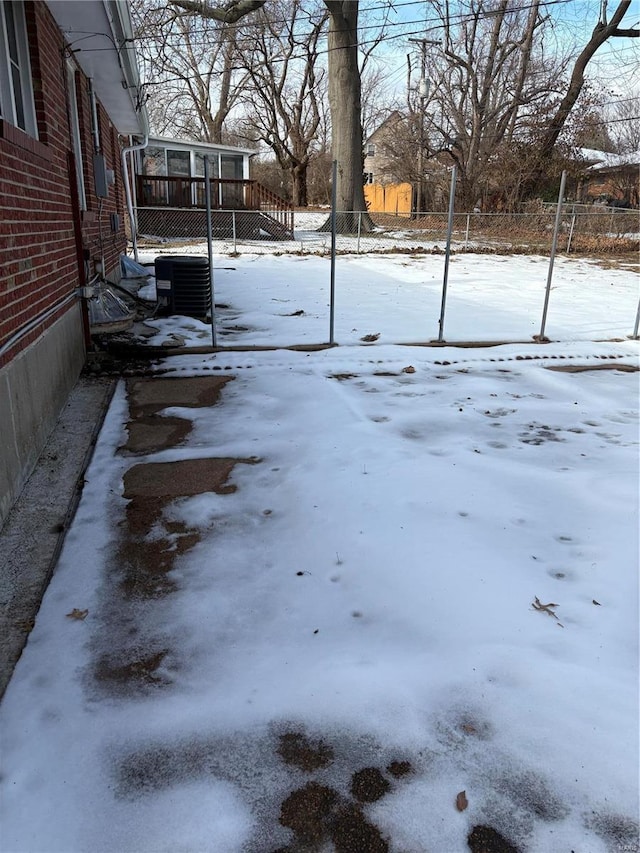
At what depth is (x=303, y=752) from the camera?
1.86m

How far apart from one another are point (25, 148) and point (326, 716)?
12.4 ft

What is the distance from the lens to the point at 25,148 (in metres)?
3.99

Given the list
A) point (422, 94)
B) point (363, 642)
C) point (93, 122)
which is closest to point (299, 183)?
point (422, 94)

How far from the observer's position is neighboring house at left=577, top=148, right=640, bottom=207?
102 ft

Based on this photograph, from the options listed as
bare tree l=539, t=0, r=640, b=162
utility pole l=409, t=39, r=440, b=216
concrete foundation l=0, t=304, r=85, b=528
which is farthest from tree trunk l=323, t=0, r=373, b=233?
concrete foundation l=0, t=304, r=85, b=528

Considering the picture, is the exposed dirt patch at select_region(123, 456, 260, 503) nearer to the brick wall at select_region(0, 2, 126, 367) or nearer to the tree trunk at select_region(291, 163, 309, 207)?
the brick wall at select_region(0, 2, 126, 367)

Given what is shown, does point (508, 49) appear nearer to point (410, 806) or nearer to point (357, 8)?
point (357, 8)

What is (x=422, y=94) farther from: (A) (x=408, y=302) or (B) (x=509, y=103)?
(A) (x=408, y=302)

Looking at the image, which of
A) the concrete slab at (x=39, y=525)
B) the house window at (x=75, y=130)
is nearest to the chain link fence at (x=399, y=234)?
the house window at (x=75, y=130)

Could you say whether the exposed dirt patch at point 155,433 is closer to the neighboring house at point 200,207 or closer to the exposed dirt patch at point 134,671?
the exposed dirt patch at point 134,671

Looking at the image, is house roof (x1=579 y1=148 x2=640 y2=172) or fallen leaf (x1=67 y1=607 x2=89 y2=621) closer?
fallen leaf (x1=67 y1=607 x2=89 y2=621)

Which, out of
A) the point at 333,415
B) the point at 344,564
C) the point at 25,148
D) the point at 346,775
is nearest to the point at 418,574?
the point at 344,564

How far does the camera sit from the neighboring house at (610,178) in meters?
31.0

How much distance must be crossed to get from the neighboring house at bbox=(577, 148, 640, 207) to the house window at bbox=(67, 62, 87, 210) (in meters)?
26.7
